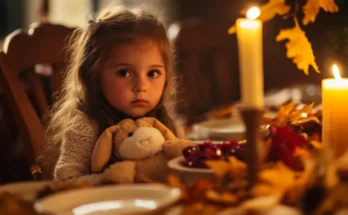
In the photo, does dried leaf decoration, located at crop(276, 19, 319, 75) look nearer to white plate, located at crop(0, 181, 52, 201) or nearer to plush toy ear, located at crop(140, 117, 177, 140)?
plush toy ear, located at crop(140, 117, 177, 140)

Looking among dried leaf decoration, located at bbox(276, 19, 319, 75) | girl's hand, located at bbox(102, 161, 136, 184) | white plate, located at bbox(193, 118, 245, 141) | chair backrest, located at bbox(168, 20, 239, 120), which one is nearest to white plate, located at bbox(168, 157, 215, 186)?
girl's hand, located at bbox(102, 161, 136, 184)

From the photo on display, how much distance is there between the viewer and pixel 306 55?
1352 mm

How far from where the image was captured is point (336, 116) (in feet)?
3.86

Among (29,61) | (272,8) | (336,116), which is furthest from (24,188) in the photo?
(29,61)

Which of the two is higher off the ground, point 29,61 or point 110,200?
point 29,61

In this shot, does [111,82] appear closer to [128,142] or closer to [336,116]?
[128,142]

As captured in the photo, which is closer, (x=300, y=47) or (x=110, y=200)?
(x=110, y=200)

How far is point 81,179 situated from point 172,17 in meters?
3.26

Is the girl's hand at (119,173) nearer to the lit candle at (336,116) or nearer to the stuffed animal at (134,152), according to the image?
the stuffed animal at (134,152)

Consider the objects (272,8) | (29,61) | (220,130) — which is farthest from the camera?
(29,61)

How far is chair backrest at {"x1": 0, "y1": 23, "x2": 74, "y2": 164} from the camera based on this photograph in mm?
1650

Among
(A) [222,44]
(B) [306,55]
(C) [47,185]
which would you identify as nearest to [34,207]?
(C) [47,185]

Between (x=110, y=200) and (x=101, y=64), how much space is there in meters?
0.51

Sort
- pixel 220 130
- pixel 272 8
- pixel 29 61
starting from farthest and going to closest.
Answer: pixel 29 61, pixel 220 130, pixel 272 8
